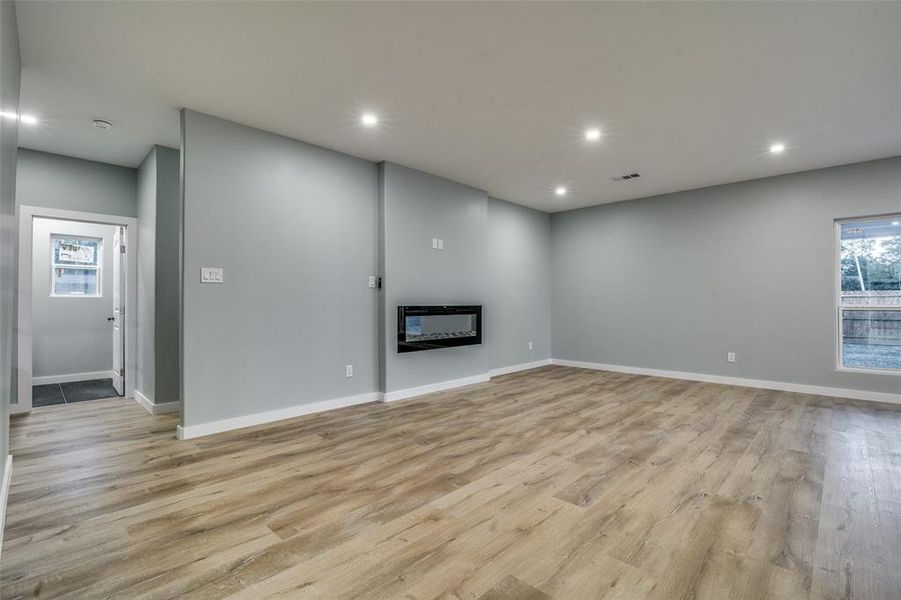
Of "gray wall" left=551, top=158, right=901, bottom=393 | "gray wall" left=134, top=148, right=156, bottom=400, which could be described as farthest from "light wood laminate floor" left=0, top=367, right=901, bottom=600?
"gray wall" left=551, top=158, right=901, bottom=393

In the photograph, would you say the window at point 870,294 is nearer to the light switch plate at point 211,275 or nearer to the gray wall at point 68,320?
the light switch plate at point 211,275

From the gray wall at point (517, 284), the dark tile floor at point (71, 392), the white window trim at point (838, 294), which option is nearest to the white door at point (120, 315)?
the dark tile floor at point (71, 392)

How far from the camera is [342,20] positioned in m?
2.24

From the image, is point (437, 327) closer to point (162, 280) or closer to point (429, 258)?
point (429, 258)

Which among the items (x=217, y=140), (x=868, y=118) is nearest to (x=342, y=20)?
(x=217, y=140)

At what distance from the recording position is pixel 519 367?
6.43 m

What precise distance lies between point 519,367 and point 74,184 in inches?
234

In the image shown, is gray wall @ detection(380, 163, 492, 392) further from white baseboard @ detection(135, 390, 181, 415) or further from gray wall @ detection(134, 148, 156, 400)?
gray wall @ detection(134, 148, 156, 400)

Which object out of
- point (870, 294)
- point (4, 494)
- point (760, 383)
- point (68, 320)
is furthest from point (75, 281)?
point (870, 294)

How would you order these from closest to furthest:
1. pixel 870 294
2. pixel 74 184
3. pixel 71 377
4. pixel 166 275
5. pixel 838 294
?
pixel 166 275
pixel 74 184
pixel 870 294
pixel 838 294
pixel 71 377

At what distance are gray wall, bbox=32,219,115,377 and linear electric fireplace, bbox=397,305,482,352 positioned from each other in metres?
4.66

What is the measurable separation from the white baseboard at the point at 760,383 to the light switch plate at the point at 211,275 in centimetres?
539

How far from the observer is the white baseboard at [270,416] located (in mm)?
3211

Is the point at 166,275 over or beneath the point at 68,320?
over
